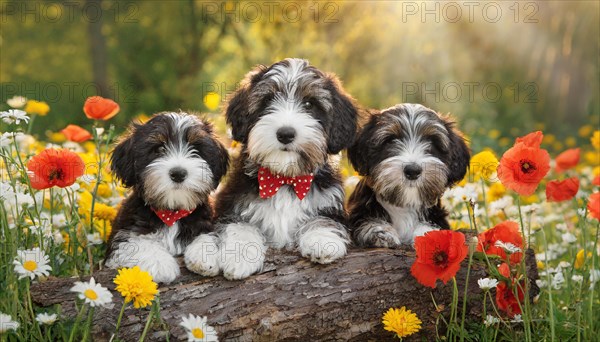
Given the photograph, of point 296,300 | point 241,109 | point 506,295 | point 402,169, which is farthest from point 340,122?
point 506,295

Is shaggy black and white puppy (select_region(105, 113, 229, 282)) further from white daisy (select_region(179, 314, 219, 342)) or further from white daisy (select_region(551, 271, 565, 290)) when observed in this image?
white daisy (select_region(551, 271, 565, 290))

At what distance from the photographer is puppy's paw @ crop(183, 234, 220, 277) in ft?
14.7

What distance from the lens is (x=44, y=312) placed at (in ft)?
13.7

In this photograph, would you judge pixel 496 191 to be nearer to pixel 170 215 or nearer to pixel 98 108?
pixel 170 215

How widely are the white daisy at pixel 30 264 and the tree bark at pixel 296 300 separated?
0.34 metres

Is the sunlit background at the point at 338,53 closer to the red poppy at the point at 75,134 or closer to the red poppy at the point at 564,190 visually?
the red poppy at the point at 564,190

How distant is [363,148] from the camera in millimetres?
5152

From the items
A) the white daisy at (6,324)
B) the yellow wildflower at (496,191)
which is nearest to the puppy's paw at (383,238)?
the yellow wildflower at (496,191)

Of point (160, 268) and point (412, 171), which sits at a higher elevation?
point (412, 171)

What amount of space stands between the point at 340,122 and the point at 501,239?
1384 millimetres

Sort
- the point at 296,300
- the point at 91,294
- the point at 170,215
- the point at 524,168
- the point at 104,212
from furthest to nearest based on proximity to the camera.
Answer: the point at 104,212
the point at 170,215
the point at 296,300
the point at 524,168
the point at 91,294

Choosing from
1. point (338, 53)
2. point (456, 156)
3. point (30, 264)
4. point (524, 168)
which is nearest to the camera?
point (30, 264)

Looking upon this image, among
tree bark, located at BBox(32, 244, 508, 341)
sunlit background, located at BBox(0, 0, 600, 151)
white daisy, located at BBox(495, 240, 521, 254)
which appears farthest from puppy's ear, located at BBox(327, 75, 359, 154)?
sunlit background, located at BBox(0, 0, 600, 151)

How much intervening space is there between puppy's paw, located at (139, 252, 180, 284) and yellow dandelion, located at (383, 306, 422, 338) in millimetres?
1409
